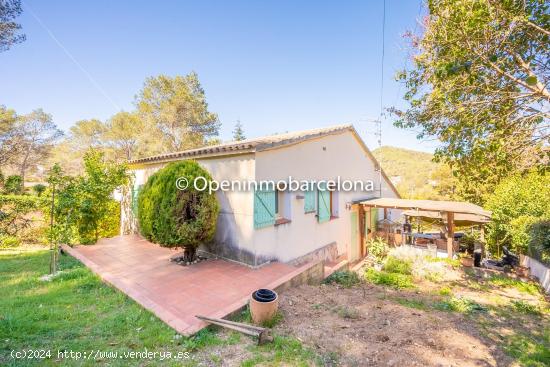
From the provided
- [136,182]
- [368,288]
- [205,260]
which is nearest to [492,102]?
[368,288]

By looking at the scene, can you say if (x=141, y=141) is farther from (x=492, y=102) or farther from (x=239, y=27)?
(x=492, y=102)

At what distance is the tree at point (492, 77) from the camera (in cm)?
463

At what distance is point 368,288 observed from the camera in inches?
298

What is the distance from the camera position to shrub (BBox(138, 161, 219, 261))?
22.4 ft

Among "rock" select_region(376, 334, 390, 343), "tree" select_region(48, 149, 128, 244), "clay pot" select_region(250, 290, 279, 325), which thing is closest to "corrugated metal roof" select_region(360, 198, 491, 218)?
"rock" select_region(376, 334, 390, 343)

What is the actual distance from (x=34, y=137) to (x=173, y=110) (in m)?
16.5

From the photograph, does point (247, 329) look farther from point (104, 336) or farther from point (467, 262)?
point (467, 262)

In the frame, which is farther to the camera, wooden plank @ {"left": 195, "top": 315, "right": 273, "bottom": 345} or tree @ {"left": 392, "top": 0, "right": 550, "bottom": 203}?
tree @ {"left": 392, "top": 0, "right": 550, "bottom": 203}

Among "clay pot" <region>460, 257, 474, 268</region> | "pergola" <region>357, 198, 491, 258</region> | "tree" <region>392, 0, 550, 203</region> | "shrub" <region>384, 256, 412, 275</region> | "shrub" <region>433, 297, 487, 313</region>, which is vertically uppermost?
"tree" <region>392, 0, 550, 203</region>

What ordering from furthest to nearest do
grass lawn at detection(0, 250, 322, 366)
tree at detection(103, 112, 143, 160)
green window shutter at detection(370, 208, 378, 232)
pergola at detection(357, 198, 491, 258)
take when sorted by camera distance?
tree at detection(103, 112, 143, 160)
green window shutter at detection(370, 208, 378, 232)
pergola at detection(357, 198, 491, 258)
grass lawn at detection(0, 250, 322, 366)

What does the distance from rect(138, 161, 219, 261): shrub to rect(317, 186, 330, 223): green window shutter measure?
4703 millimetres

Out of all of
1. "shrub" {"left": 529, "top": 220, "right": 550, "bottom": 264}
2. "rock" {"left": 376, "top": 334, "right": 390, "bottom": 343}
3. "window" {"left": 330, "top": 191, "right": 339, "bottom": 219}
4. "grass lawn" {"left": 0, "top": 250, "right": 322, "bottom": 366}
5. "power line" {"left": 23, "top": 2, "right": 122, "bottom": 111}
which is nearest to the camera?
"grass lawn" {"left": 0, "top": 250, "right": 322, "bottom": 366}

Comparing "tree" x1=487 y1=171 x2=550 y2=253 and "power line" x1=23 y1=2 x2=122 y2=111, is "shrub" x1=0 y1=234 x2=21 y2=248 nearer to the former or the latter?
"power line" x1=23 y1=2 x2=122 y2=111

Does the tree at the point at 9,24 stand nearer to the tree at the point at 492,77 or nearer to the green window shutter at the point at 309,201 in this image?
the green window shutter at the point at 309,201
